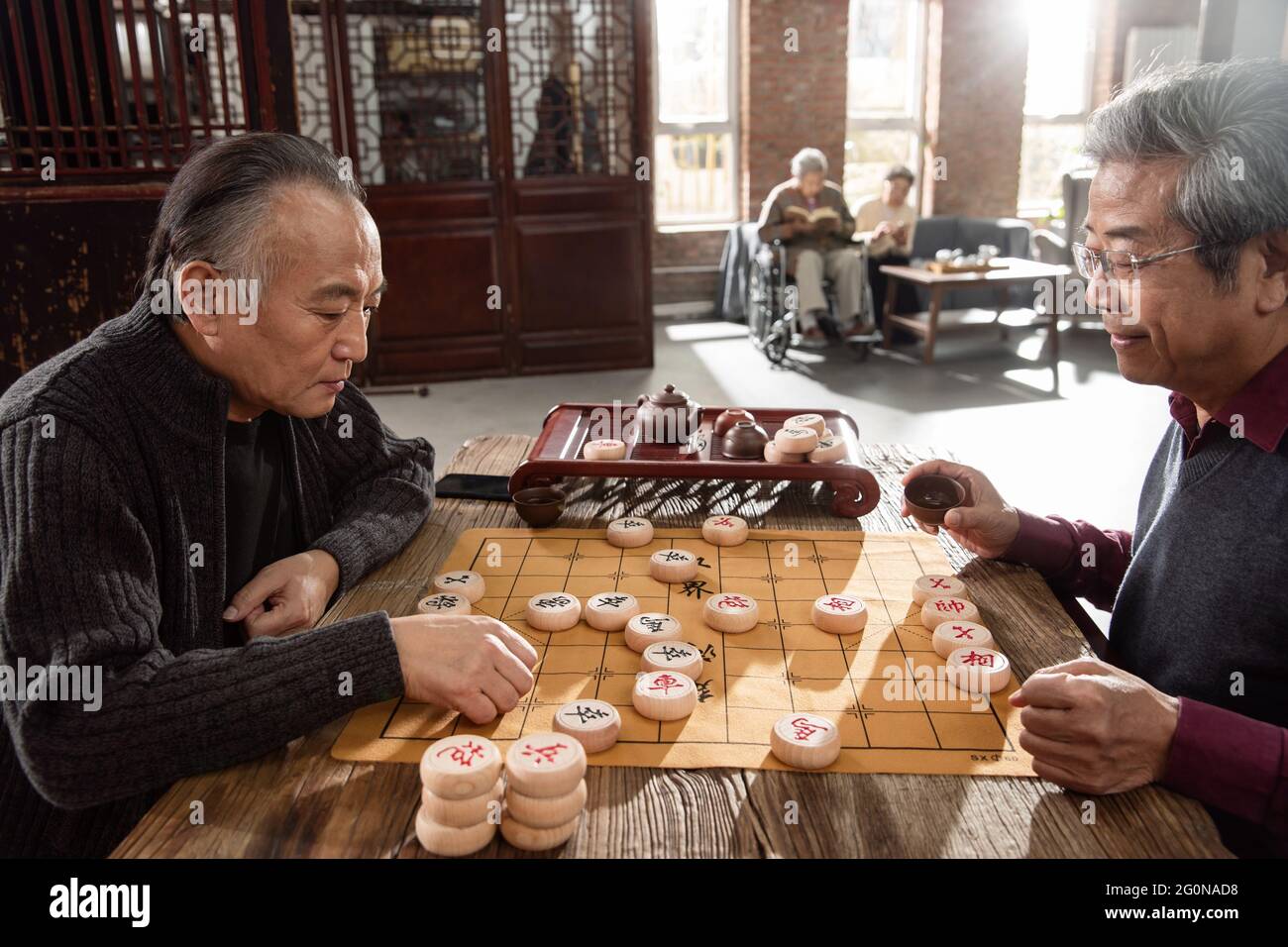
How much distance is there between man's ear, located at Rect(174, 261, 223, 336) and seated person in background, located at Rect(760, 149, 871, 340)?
6.13m

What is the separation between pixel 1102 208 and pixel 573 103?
5379mm

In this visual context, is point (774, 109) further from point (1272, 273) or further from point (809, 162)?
point (1272, 273)

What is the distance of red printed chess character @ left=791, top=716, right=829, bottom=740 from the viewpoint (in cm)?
Result: 106

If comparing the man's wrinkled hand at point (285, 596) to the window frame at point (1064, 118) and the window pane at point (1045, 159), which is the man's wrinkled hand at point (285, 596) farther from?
the window pane at point (1045, 159)

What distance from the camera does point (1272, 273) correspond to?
4.11 feet

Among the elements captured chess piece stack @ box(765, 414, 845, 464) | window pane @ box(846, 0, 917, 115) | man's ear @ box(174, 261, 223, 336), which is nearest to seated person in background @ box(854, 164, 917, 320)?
window pane @ box(846, 0, 917, 115)

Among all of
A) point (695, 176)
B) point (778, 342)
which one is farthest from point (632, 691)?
point (695, 176)

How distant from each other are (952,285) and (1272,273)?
18.5ft

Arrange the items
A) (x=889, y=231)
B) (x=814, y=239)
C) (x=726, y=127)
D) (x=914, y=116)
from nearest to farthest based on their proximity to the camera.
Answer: (x=814, y=239)
(x=889, y=231)
(x=726, y=127)
(x=914, y=116)

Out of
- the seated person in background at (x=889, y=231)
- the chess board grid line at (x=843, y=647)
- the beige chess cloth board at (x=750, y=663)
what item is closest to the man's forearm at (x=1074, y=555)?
the beige chess cloth board at (x=750, y=663)

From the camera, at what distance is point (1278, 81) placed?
47.8 inches

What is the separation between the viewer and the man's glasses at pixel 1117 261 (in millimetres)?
1286
